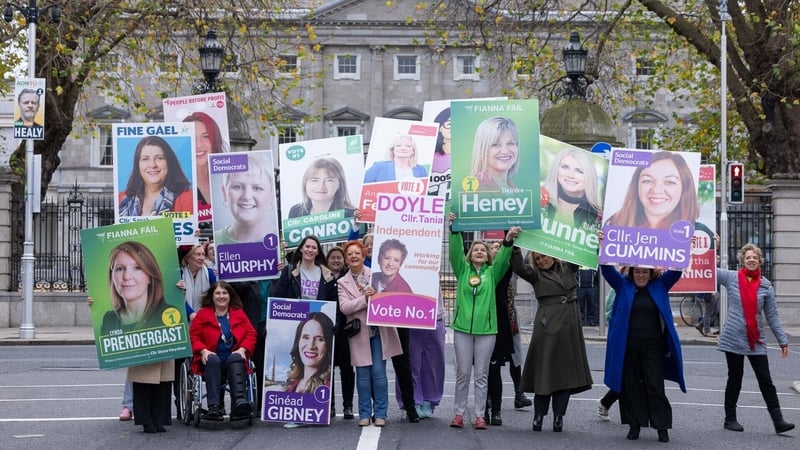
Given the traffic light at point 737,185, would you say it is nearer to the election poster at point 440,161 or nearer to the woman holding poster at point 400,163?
the election poster at point 440,161

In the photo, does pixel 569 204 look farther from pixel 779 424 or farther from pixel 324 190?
pixel 779 424

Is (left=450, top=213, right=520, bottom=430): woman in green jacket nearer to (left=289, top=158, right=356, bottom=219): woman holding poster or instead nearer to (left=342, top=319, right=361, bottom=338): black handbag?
(left=342, top=319, right=361, bottom=338): black handbag

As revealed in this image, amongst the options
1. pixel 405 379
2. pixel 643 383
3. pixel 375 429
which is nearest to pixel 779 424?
pixel 643 383

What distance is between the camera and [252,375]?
13.3 metres

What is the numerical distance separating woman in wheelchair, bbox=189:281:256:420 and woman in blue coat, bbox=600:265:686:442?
11.0ft

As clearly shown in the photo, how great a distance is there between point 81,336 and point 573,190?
1560cm

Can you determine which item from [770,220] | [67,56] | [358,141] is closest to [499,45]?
[770,220]

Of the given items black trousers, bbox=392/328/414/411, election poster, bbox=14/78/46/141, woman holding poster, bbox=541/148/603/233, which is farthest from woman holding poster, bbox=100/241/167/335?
election poster, bbox=14/78/46/141

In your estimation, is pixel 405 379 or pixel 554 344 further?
pixel 405 379

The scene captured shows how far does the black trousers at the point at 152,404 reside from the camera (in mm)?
12508

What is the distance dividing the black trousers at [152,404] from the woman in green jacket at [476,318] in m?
2.64

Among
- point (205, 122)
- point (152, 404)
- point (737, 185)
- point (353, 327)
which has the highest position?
point (205, 122)

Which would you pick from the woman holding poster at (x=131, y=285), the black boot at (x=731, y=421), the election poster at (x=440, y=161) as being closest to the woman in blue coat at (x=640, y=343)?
the black boot at (x=731, y=421)

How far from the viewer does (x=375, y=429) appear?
1259 cm
